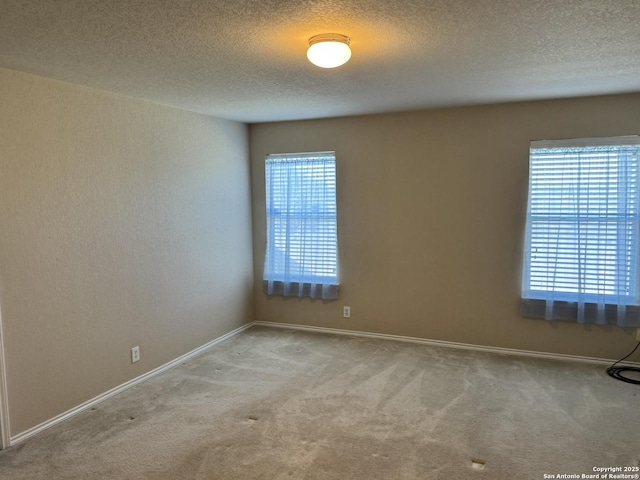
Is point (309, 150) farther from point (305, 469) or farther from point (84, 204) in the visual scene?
point (305, 469)

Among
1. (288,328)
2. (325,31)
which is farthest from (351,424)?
(325,31)

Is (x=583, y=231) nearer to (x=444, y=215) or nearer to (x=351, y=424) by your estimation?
(x=444, y=215)

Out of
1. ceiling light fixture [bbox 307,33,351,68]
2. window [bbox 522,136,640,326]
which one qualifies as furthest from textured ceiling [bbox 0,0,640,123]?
window [bbox 522,136,640,326]

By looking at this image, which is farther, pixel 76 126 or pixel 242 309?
pixel 242 309

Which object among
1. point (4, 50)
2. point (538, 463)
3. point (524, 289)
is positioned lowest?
point (538, 463)

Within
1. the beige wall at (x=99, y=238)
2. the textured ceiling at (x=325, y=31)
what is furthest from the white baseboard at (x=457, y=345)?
the textured ceiling at (x=325, y=31)

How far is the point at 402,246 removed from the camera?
444 centimetres

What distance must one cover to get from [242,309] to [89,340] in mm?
1979

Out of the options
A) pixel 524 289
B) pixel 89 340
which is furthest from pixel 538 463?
pixel 89 340

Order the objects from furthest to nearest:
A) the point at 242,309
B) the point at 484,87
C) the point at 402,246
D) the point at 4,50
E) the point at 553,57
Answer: the point at 242,309, the point at 402,246, the point at 484,87, the point at 553,57, the point at 4,50

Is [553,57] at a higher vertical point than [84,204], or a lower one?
higher

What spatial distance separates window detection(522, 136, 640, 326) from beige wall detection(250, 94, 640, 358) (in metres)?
0.12

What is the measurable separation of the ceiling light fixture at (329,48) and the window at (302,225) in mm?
2350

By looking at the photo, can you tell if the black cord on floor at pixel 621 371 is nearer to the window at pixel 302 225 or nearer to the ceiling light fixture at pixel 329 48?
the window at pixel 302 225
